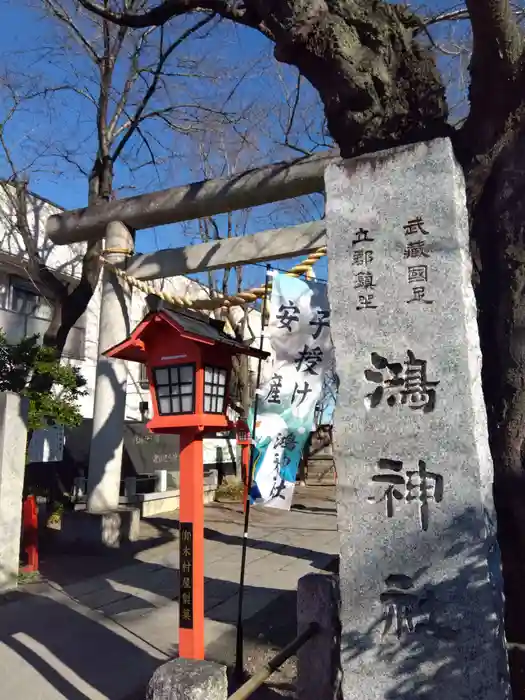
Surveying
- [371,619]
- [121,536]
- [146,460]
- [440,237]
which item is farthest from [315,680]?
[146,460]

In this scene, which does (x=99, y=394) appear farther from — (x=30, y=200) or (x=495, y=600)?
(x=495, y=600)

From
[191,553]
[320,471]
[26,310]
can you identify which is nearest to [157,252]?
[191,553]

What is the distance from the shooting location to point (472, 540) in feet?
10.3

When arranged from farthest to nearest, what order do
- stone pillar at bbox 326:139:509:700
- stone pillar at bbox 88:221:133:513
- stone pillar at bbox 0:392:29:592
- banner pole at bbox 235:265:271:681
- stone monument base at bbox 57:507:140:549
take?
1. stone pillar at bbox 88:221:133:513
2. stone monument base at bbox 57:507:140:549
3. stone pillar at bbox 0:392:29:592
4. banner pole at bbox 235:265:271:681
5. stone pillar at bbox 326:139:509:700

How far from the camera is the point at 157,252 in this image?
30.3 feet

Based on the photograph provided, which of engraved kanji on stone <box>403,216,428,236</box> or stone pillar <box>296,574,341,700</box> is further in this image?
stone pillar <box>296,574,341,700</box>

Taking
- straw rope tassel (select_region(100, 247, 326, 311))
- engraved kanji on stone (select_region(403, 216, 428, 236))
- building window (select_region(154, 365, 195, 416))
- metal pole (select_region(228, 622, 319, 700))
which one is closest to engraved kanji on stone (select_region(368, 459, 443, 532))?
metal pole (select_region(228, 622, 319, 700))

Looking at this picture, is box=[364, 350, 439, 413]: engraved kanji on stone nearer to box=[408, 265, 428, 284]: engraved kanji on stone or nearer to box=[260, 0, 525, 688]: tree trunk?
box=[408, 265, 428, 284]: engraved kanji on stone

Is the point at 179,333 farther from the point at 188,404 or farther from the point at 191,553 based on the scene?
the point at 191,553

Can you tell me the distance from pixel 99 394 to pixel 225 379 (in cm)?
526

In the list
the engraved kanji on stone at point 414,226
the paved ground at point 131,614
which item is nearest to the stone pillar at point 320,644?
the paved ground at point 131,614

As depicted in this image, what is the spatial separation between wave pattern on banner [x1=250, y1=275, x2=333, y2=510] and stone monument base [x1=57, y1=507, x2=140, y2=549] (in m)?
4.02

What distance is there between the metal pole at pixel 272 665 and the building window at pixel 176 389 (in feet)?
5.71

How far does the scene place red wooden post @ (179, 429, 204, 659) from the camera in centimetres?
433
